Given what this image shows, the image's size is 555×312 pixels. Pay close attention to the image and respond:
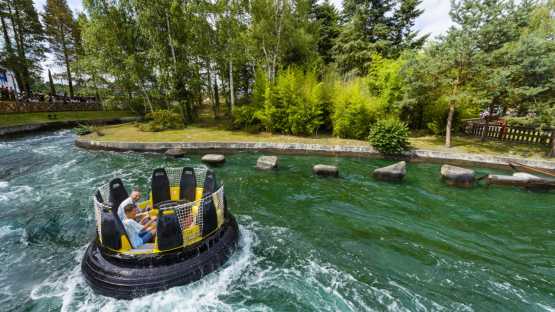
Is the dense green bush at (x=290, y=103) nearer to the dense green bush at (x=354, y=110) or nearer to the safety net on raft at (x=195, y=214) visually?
the dense green bush at (x=354, y=110)

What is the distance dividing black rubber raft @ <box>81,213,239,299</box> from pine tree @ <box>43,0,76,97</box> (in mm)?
31528

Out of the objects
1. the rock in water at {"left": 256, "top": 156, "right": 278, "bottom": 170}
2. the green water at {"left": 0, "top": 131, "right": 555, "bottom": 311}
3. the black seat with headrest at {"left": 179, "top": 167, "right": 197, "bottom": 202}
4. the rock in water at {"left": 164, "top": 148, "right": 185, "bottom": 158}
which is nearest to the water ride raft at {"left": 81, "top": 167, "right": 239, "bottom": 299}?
the green water at {"left": 0, "top": 131, "right": 555, "bottom": 311}

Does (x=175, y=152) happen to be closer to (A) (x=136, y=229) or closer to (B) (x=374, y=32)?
(A) (x=136, y=229)

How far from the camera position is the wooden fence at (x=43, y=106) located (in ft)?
55.3

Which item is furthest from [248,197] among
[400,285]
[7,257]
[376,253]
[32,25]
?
[32,25]

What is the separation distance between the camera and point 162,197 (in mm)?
4762

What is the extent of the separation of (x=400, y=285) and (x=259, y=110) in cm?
1265

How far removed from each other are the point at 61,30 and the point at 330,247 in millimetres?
34636

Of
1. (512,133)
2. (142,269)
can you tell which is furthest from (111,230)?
(512,133)

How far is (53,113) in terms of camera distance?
20.0 metres

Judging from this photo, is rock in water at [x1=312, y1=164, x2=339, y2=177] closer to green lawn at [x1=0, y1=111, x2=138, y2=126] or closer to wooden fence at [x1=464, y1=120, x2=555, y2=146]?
wooden fence at [x1=464, y1=120, x2=555, y2=146]

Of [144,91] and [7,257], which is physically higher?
[144,91]

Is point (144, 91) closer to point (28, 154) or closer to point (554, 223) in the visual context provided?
point (28, 154)

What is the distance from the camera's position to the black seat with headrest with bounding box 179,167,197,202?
479cm
